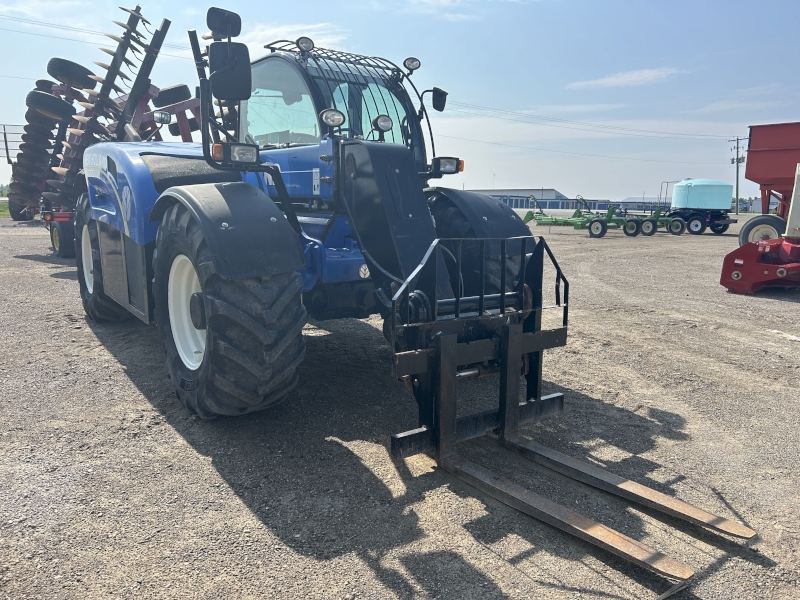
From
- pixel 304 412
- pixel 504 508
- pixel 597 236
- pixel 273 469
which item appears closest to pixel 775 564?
pixel 504 508

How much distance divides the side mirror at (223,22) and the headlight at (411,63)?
6.39 ft

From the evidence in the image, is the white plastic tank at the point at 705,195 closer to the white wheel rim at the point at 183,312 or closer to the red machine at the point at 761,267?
the red machine at the point at 761,267

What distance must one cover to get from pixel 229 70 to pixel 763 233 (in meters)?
13.9

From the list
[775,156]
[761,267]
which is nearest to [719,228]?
[775,156]

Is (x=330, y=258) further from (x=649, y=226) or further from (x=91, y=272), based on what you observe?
(x=649, y=226)

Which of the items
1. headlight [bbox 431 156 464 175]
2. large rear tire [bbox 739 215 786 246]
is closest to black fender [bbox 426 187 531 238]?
headlight [bbox 431 156 464 175]

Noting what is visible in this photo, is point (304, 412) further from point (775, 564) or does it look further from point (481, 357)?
point (775, 564)

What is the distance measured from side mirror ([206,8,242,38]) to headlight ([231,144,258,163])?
0.71 m

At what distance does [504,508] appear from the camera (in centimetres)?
319

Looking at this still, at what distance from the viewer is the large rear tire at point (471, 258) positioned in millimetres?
4762

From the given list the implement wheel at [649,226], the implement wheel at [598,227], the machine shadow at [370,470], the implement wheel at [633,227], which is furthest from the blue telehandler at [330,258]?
the implement wheel at [649,226]

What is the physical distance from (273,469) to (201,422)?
95 centimetres

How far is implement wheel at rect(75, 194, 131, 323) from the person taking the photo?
6.57 m

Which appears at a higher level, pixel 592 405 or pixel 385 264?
pixel 385 264
